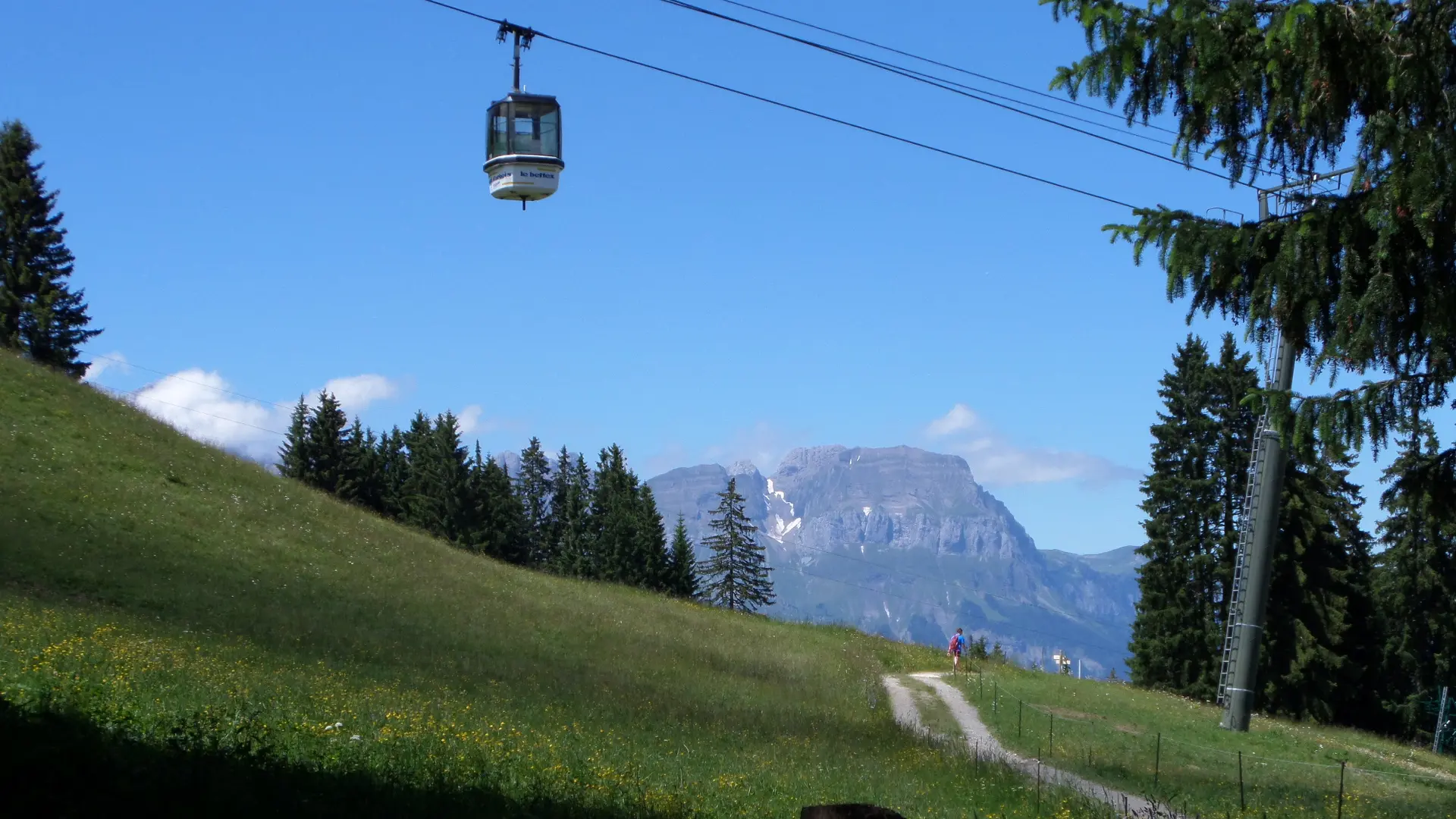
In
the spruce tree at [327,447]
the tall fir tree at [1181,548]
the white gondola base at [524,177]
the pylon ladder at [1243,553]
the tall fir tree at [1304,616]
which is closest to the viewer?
the white gondola base at [524,177]

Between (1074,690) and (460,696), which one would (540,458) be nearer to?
(1074,690)

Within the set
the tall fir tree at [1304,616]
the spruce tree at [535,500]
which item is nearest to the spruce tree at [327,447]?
the spruce tree at [535,500]

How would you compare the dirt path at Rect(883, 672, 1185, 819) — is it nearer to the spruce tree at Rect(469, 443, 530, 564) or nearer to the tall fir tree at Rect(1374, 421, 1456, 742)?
the tall fir tree at Rect(1374, 421, 1456, 742)

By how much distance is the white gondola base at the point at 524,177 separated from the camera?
22.8 meters

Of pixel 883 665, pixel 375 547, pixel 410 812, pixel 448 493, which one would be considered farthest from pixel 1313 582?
pixel 448 493

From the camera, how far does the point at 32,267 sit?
79625 mm

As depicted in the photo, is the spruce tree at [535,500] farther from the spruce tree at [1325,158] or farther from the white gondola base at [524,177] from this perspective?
the spruce tree at [1325,158]

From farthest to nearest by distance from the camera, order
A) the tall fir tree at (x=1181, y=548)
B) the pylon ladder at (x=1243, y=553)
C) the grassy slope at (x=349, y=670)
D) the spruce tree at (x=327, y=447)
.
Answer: the spruce tree at (x=327, y=447), the tall fir tree at (x=1181, y=548), the pylon ladder at (x=1243, y=553), the grassy slope at (x=349, y=670)

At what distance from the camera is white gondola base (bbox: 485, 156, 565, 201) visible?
22.8m

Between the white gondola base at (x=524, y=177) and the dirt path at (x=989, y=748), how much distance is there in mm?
13202

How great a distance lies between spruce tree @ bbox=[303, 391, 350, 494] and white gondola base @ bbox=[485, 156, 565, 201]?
282 ft

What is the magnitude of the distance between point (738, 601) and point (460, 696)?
91487 mm

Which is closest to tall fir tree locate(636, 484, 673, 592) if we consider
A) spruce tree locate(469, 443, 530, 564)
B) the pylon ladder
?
spruce tree locate(469, 443, 530, 564)

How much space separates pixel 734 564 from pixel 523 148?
310ft
